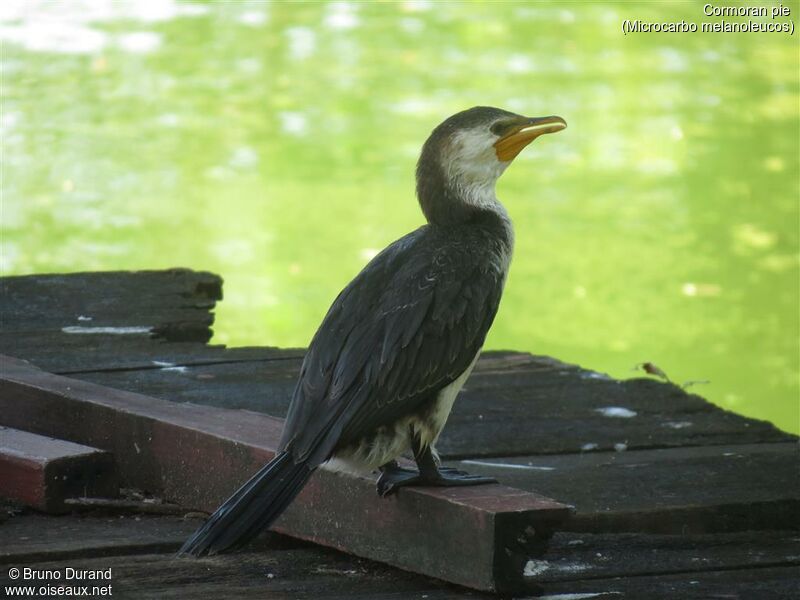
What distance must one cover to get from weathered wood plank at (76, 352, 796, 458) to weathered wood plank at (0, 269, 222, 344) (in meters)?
0.45

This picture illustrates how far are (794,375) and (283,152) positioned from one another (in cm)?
458

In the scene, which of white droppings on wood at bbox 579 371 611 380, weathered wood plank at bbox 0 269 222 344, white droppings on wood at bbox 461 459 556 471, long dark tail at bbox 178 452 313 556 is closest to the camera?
long dark tail at bbox 178 452 313 556

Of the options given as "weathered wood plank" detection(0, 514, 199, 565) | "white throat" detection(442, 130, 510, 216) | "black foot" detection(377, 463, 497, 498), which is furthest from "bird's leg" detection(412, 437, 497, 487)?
"white throat" detection(442, 130, 510, 216)

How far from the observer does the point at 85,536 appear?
3438 millimetres

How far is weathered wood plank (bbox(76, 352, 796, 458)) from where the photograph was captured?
14.3ft

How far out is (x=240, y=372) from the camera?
4.94 m

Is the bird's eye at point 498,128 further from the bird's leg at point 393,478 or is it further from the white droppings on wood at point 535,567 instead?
the white droppings on wood at point 535,567

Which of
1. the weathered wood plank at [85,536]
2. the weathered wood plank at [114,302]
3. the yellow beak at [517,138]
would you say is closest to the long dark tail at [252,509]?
the weathered wood plank at [85,536]

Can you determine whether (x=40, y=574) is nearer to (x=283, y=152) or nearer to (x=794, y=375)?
(x=794, y=375)

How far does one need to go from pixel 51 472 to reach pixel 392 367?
2.76 ft

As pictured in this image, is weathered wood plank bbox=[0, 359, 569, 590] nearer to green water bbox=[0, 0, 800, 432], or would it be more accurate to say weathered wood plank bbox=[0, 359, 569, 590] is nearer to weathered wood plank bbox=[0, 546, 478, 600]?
weathered wood plank bbox=[0, 546, 478, 600]

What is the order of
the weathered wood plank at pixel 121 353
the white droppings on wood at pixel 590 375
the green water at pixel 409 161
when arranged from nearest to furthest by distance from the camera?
the weathered wood plank at pixel 121 353, the white droppings on wood at pixel 590 375, the green water at pixel 409 161

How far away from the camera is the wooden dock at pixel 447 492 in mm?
3193

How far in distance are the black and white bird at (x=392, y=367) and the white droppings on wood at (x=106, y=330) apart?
72.0 inches
